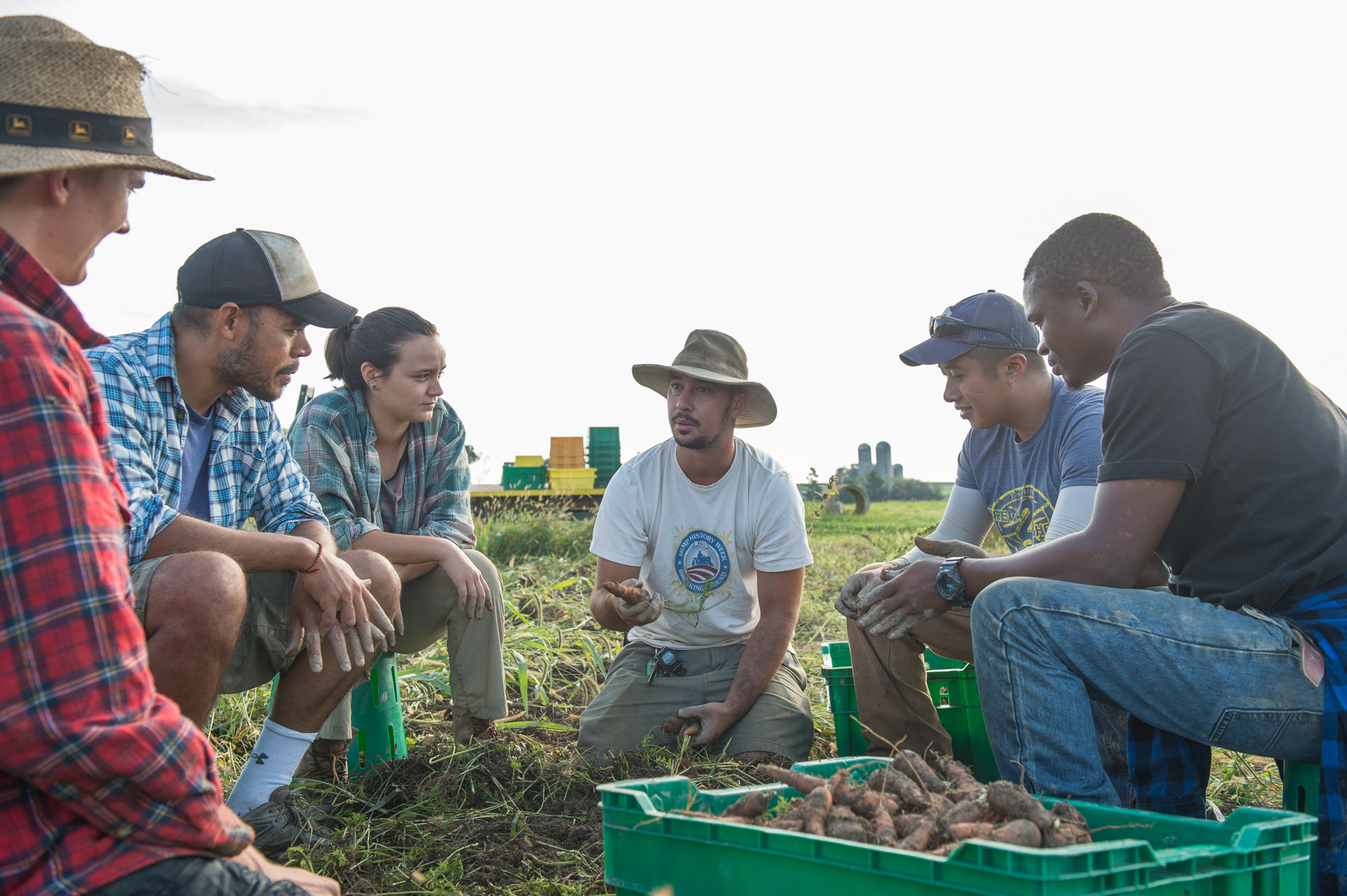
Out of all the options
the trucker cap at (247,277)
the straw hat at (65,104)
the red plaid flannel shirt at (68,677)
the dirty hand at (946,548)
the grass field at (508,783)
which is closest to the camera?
the red plaid flannel shirt at (68,677)

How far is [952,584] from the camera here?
8.55ft

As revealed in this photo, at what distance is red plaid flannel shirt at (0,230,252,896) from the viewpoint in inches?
48.0

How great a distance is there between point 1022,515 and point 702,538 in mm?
1223

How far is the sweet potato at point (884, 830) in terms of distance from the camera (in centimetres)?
173

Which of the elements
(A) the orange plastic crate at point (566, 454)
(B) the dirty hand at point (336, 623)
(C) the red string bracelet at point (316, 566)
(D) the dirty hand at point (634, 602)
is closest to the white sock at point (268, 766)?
(B) the dirty hand at point (336, 623)

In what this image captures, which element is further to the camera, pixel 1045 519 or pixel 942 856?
pixel 1045 519

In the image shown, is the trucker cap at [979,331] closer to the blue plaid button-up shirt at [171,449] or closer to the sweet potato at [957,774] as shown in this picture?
the sweet potato at [957,774]

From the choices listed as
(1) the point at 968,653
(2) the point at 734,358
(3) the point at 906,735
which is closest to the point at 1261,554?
(1) the point at 968,653

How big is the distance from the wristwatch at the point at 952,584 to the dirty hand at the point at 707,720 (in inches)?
44.5

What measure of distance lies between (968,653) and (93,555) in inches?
103

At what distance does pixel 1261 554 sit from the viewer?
7.49 feet

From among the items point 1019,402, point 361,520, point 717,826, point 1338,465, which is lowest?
point 717,826

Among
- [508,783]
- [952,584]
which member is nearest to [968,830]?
[952,584]

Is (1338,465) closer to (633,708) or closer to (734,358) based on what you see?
(734,358)
